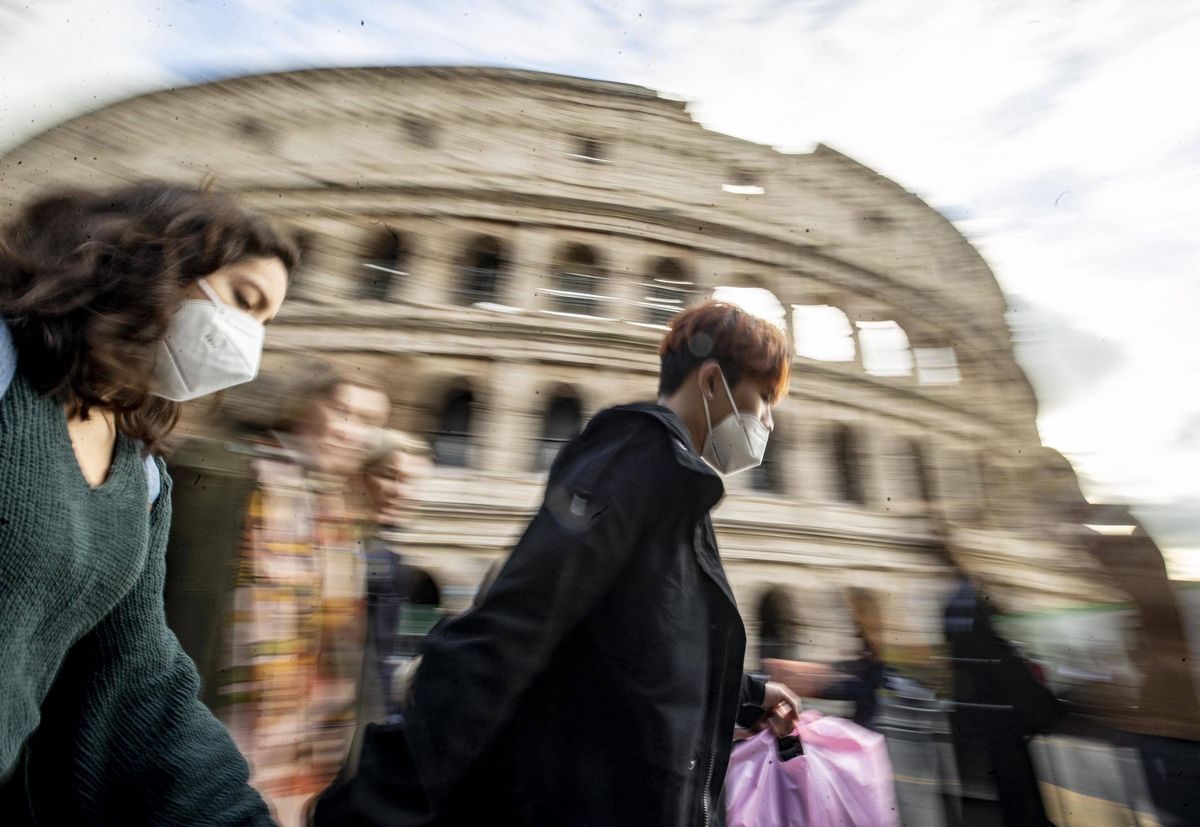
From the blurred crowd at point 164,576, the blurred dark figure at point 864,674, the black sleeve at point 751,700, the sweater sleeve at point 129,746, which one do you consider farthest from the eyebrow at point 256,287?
the blurred dark figure at point 864,674

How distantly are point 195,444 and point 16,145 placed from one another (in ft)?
6.44

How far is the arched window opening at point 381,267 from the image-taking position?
397 cm

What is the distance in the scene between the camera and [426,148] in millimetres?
4105

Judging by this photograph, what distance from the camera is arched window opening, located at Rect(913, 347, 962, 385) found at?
167 inches

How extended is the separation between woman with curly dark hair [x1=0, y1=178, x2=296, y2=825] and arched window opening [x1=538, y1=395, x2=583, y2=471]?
343 cm

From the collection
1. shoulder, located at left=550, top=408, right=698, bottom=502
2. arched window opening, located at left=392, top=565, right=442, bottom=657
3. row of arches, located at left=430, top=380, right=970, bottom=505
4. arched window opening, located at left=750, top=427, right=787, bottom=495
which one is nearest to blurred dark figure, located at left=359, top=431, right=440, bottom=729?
arched window opening, located at left=392, top=565, right=442, bottom=657

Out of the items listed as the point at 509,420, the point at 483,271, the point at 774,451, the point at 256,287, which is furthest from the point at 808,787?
the point at 483,271

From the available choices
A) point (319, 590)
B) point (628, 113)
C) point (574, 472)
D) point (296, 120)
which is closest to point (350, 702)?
point (319, 590)

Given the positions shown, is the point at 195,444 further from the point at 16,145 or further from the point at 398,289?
the point at 398,289

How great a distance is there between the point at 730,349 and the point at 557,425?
3.46 metres

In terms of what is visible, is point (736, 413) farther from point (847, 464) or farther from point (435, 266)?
point (847, 464)

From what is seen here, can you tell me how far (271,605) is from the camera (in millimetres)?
1906

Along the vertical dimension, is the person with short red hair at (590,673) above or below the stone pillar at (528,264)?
below

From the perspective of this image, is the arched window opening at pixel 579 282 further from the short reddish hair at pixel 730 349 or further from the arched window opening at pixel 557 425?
the short reddish hair at pixel 730 349
